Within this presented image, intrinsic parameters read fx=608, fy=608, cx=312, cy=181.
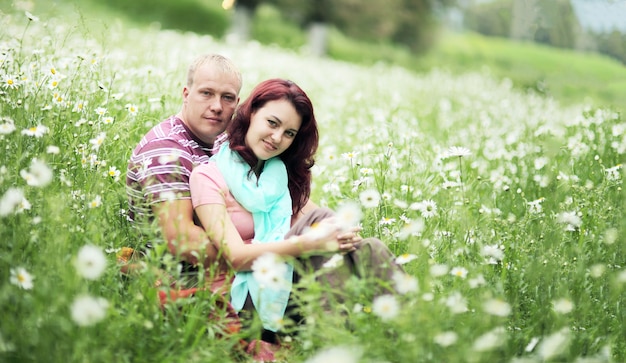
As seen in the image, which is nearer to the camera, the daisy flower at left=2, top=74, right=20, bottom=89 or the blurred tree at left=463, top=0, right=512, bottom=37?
the daisy flower at left=2, top=74, right=20, bottom=89

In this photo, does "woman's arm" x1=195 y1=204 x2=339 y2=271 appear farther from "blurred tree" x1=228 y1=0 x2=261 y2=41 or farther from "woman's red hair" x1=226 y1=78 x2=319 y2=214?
"blurred tree" x1=228 y1=0 x2=261 y2=41

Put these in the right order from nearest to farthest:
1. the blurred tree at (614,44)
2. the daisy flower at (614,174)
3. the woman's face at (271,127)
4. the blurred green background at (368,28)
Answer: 1. the woman's face at (271,127)
2. the daisy flower at (614,174)
3. the blurred tree at (614,44)
4. the blurred green background at (368,28)

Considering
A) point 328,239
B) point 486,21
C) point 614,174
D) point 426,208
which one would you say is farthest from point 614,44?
point 486,21

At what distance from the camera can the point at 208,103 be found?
3250 mm

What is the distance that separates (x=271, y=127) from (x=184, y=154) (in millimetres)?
462

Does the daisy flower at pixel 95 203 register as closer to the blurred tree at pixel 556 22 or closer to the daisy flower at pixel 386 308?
the daisy flower at pixel 386 308

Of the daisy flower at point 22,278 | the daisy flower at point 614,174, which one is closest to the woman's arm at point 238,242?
the daisy flower at point 22,278

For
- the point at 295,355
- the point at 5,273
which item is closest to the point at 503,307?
the point at 295,355

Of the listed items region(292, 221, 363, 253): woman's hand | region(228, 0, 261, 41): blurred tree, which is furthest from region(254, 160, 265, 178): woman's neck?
region(228, 0, 261, 41): blurred tree

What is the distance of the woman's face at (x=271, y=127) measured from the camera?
9.90ft

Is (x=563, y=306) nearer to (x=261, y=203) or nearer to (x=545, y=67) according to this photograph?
(x=261, y=203)

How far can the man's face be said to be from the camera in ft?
10.6

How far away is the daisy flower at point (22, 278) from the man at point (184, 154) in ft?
1.63

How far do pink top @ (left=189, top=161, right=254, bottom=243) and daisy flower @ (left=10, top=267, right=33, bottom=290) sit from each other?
80cm
